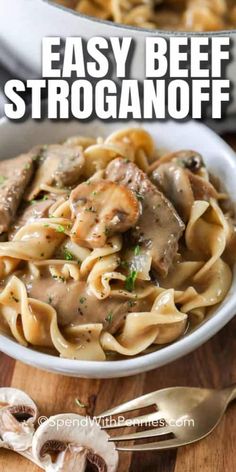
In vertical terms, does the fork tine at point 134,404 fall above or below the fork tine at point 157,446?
above

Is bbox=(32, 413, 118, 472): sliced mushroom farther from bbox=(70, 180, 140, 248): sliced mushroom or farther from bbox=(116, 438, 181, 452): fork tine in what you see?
bbox=(70, 180, 140, 248): sliced mushroom

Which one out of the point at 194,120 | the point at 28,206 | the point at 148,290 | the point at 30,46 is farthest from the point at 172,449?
the point at 30,46

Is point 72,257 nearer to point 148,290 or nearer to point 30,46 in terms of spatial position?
point 148,290

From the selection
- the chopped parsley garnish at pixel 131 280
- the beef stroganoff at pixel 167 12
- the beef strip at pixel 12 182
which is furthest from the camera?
the beef stroganoff at pixel 167 12

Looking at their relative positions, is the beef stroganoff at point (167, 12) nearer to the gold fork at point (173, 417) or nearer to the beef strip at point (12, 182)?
the beef strip at point (12, 182)

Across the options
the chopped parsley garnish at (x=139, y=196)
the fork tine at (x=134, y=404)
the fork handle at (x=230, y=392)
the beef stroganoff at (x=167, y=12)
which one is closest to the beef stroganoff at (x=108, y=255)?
the chopped parsley garnish at (x=139, y=196)

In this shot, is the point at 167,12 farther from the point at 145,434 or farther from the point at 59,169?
the point at 145,434
